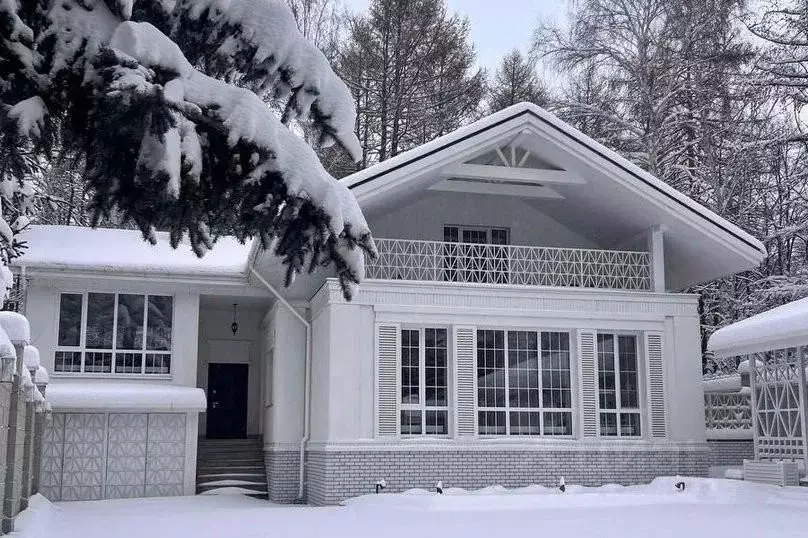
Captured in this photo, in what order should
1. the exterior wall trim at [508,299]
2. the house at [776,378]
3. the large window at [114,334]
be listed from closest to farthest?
the house at [776,378] → the exterior wall trim at [508,299] → the large window at [114,334]

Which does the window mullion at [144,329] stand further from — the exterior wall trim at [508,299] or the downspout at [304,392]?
the exterior wall trim at [508,299]

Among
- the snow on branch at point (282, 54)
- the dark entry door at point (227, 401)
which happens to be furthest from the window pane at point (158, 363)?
the snow on branch at point (282, 54)

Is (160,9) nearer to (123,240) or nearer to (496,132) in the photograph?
(496,132)

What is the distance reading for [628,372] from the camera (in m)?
16.1

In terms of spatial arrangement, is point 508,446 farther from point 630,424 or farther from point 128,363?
point 128,363

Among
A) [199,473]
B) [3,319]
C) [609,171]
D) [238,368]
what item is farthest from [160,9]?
[238,368]

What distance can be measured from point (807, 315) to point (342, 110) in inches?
412

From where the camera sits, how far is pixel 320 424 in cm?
1537

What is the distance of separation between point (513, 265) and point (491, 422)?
328cm

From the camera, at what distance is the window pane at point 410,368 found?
49.4 feet

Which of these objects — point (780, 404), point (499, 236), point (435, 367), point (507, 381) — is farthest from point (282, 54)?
point (499, 236)

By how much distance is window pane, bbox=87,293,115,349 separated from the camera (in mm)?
17656

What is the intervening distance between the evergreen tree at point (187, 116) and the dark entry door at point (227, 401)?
16.2 m

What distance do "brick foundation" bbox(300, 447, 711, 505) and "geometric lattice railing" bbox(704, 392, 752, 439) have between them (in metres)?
1.82
